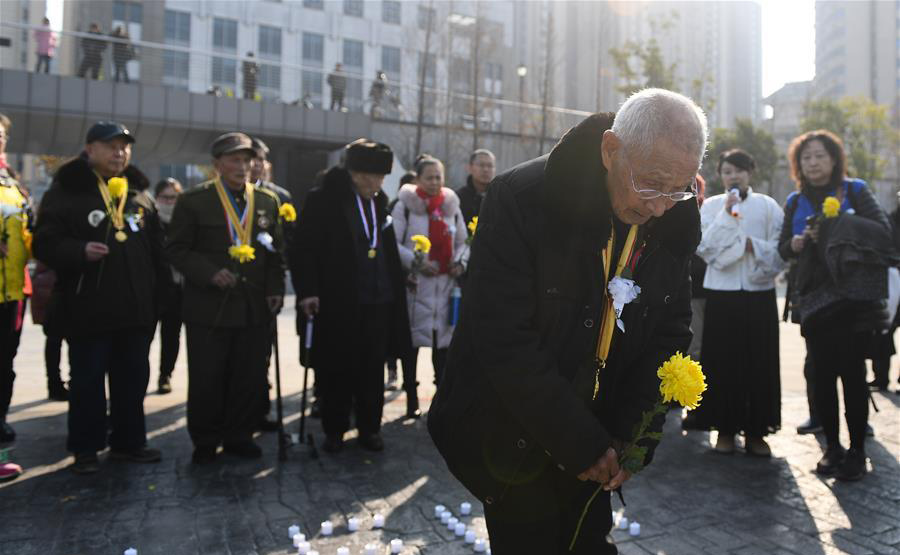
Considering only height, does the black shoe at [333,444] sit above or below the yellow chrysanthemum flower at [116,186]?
below

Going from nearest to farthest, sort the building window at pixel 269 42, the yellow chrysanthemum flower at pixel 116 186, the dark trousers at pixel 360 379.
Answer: the yellow chrysanthemum flower at pixel 116 186
the dark trousers at pixel 360 379
the building window at pixel 269 42

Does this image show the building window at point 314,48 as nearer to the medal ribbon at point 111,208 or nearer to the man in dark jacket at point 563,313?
the medal ribbon at point 111,208

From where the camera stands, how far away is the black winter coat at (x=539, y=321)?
208cm

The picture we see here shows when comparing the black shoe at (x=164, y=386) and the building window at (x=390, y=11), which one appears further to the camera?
the building window at (x=390, y=11)

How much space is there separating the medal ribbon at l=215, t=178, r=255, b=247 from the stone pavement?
61.4 inches

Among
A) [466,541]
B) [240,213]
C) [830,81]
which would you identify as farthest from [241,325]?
[830,81]

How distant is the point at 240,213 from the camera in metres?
5.38

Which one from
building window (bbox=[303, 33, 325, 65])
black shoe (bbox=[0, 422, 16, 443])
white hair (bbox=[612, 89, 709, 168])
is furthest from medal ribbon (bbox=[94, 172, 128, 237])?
building window (bbox=[303, 33, 325, 65])

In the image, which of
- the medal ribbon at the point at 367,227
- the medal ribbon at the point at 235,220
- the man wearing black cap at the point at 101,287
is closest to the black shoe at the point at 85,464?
the man wearing black cap at the point at 101,287

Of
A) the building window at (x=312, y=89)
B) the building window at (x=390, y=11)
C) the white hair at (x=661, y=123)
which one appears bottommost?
the white hair at (x=661, y=123)

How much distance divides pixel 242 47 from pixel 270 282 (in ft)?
162

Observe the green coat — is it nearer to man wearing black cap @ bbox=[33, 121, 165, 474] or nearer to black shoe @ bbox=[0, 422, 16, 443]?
man wearing black cap @ bbox=[33, 121, 165, 474]

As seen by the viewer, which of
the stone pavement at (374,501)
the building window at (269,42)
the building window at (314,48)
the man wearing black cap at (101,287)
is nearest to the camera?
the stone pavement at (374,501)

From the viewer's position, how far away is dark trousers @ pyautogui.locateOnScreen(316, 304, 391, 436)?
17.9ft
